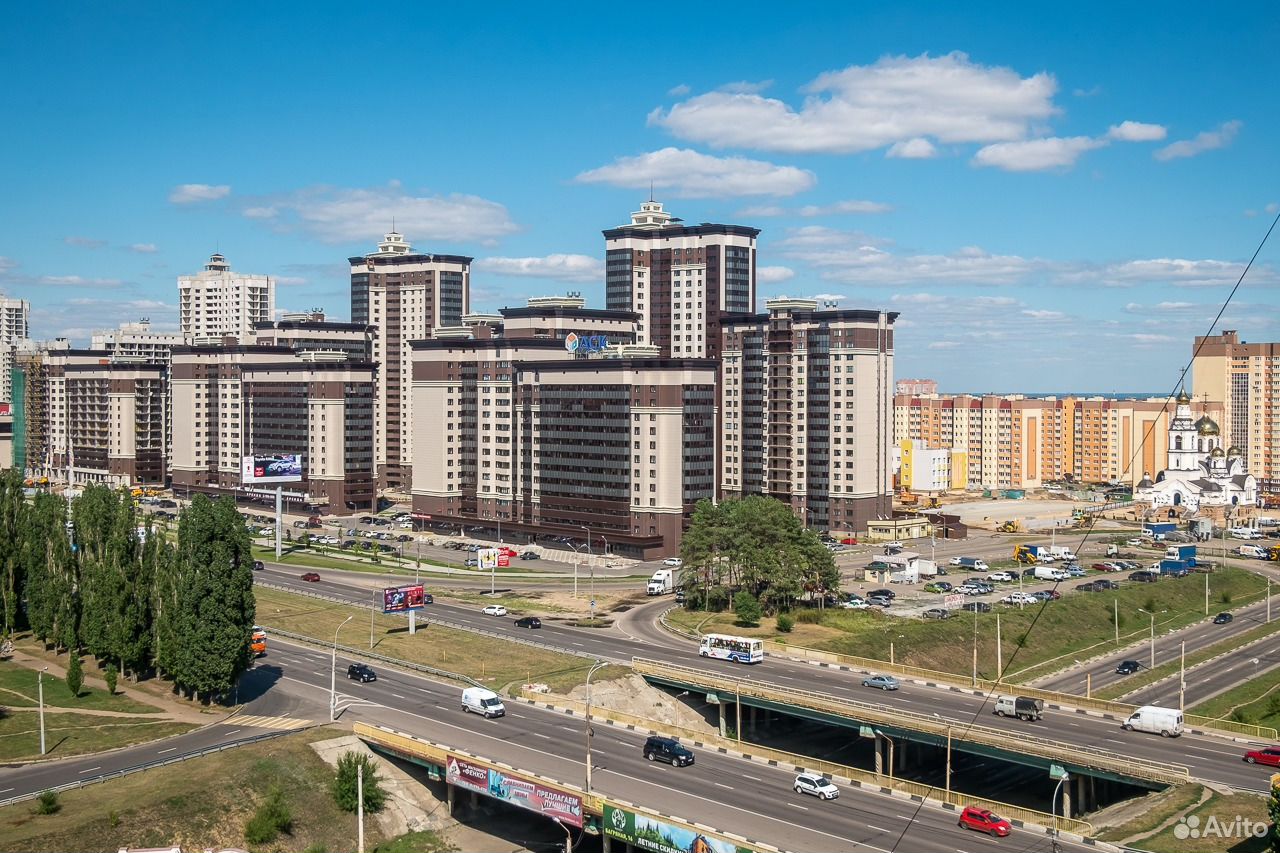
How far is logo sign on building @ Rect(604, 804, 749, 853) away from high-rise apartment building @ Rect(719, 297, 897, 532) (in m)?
112

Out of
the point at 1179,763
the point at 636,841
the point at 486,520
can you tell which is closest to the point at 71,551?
the point at 636,841

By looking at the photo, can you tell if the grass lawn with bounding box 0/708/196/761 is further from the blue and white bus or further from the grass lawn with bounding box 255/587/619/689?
the blue and white bus

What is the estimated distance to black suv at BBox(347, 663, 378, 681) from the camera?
90625 millimetres

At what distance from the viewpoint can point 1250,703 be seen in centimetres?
9206

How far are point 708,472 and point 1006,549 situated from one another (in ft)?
168

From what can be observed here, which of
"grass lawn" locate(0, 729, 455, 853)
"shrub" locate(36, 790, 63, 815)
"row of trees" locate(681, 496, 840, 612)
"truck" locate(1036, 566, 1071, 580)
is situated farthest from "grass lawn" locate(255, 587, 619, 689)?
"truck" locate(1036, 566, 1071, 580)

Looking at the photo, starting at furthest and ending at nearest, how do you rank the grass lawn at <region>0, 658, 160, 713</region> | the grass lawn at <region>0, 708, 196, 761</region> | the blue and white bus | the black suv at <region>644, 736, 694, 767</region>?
the blue and white bus → the grass lawn at <region>0, 658, 160, 713</region> → the grass lawn at <region>0, 708, 196, 761</region> → the black suv at <region>644, 736, 694, 767</region>

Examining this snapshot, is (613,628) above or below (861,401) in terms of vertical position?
below

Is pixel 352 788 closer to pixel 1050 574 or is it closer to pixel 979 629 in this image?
pixel 979 629

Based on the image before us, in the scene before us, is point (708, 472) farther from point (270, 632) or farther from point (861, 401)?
point (270, 632)

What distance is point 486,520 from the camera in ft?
570

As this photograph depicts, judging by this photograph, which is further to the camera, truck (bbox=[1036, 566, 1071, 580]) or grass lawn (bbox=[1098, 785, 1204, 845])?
truck (bbox=[1036, 566, 1071, 580])

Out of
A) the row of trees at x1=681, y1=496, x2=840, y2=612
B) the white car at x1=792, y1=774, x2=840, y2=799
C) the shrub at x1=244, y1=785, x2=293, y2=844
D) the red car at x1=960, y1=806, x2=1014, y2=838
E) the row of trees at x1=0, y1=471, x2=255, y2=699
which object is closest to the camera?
the red car at x1=960, y1=806, x2=1014, y2=838

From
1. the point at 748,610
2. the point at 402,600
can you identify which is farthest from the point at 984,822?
the point at 402,600
